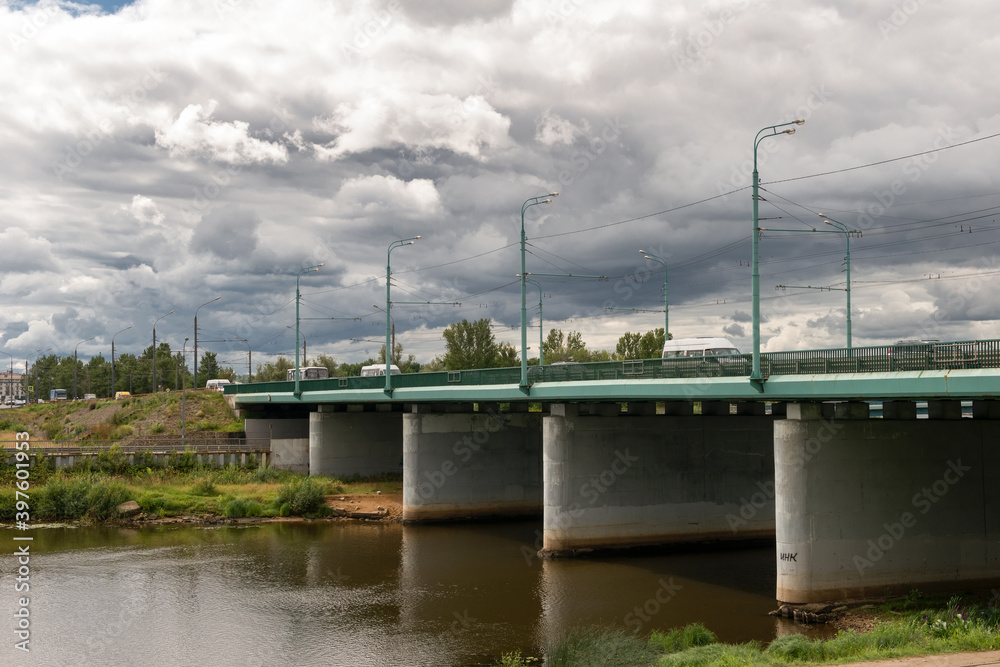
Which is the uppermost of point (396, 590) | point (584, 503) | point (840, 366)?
point (840, 366)

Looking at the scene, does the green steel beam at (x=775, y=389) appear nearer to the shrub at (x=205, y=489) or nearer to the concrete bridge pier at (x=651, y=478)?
the concrete bridge pier at (x=651, y=478)

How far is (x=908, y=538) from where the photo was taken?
2841cm

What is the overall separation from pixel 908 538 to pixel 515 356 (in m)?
101

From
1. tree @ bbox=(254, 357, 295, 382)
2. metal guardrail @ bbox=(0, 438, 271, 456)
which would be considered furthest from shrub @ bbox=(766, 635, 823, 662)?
tree @ bbox=(254, 357, 295, 382)

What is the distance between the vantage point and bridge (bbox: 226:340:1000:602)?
2761 centimetres

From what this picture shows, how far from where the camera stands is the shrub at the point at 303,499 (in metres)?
52.4

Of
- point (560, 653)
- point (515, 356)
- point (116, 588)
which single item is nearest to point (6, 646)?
point (116, 588)

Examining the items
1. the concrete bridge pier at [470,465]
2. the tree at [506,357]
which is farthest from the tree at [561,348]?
the concrete bridge pier at [470,465]

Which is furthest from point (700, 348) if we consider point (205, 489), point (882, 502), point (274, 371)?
point (274, 371)

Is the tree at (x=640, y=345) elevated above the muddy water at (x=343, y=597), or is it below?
above

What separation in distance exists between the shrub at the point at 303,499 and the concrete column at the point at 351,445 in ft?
28.7

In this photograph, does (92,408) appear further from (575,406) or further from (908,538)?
(908,538)

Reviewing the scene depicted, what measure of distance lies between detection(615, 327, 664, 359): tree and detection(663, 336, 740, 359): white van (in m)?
50.6

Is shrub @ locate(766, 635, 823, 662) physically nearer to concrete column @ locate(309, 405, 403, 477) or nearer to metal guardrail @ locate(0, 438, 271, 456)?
concrete column @ locate(309, 405, 403, 477)
